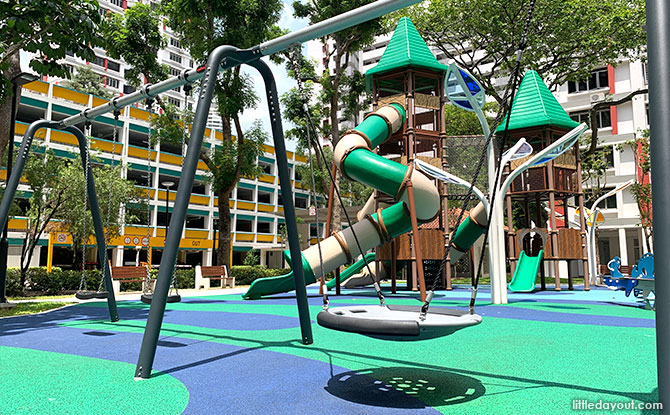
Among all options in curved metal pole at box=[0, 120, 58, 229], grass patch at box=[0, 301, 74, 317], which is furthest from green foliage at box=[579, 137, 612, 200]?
curved metal pole at box=[0, 120, 58, 229]

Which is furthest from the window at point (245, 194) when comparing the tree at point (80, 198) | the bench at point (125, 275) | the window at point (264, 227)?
the bench at point (125, 275)

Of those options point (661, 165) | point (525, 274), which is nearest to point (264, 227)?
point (525, 274)

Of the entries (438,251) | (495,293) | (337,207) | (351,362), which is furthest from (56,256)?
(351,362)

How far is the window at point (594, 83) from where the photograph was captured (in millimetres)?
39688

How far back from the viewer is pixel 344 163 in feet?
43.9

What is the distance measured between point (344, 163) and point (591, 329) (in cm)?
750

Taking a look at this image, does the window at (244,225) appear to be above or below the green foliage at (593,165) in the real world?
below

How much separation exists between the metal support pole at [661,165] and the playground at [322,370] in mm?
1516

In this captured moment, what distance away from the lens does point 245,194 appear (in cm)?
5519

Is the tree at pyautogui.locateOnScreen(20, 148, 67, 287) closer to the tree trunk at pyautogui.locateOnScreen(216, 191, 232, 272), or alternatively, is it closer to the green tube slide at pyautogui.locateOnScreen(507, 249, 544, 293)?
the tree trunk at pyautogui.locateOnScreen(216, 191, 232, 272)

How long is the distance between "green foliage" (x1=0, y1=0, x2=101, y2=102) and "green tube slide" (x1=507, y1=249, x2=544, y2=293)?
1640 cm

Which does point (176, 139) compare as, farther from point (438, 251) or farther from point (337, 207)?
point (438, 251)

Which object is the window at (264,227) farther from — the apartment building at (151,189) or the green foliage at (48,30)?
the green foliage at (48,30)

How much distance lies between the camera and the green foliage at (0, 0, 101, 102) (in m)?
9.41
